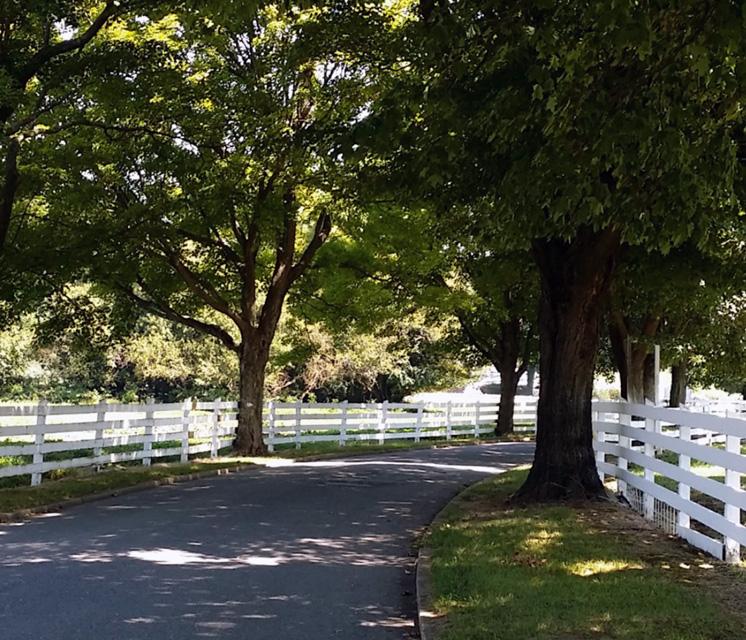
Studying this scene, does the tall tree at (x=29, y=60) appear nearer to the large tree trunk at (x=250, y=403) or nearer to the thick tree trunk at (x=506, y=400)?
the large tree trunk at (x=250, y=403)

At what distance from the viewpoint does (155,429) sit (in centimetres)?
1759

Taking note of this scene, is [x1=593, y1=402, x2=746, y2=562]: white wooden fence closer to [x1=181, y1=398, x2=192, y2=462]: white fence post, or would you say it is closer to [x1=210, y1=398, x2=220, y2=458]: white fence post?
[x1=181, y1=398, x2=192, y2=462]: white fence post

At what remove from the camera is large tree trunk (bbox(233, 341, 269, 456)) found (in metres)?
20.4

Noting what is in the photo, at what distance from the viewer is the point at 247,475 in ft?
53.9

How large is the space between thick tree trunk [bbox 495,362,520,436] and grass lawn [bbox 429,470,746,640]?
21660mm

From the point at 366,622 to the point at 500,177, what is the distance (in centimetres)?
547

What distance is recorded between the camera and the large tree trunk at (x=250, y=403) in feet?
66.8

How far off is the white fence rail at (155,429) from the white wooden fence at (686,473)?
909cm

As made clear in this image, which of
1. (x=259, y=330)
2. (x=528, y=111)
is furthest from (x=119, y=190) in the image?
(x=528, y=111)

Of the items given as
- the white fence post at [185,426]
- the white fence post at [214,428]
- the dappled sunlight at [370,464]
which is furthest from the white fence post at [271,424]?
the white fence post at [185,426]

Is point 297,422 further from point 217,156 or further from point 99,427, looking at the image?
point 217,156

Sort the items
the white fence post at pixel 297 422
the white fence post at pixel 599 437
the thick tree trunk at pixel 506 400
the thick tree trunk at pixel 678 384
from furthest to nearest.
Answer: the thick tree trunk at pixel 678 384 < the thick tree trunk at pixel 506 400 < the white fence post at pixel 297 422 < the white fence post at pixel 599 437

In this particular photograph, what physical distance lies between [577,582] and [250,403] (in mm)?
14396

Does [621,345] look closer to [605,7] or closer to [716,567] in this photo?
[716,567]
